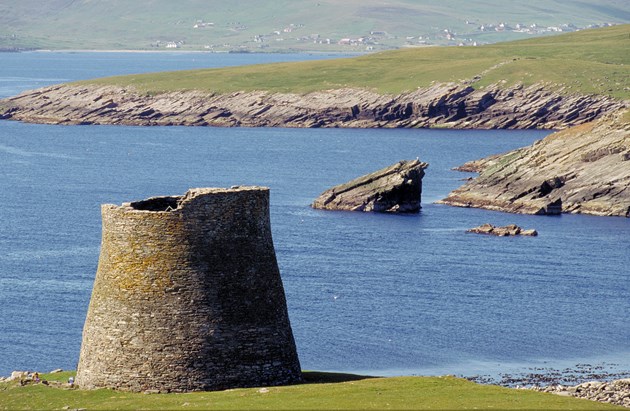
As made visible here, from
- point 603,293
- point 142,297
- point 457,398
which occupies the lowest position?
point 603,293

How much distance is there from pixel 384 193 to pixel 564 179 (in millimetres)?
20763

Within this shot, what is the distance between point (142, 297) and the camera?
156 feet

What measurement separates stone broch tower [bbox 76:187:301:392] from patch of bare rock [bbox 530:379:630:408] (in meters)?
19.5

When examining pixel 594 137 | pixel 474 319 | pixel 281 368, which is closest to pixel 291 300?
pixel 474 319

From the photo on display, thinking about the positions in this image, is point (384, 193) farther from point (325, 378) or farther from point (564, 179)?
point (325, 378)

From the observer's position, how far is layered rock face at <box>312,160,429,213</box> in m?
152

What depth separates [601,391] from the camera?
64.3m

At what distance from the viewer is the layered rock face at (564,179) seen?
6053 inches

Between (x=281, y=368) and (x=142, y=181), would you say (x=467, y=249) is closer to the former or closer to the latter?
(x=142, y=181)

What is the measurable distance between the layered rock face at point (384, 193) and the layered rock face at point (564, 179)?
8550 millimetres

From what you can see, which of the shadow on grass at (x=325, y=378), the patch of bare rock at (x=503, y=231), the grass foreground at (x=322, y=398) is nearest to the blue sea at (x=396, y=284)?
the patch of bare rock at (x=503, y=231)

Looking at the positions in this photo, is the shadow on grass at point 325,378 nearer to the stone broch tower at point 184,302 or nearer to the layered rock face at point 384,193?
the stone broch tower at point 184,302

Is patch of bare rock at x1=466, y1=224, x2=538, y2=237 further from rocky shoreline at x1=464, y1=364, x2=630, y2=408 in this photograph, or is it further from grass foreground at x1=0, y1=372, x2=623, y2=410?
grass foreground at x1=0, y1=372, x2=623, y2=410

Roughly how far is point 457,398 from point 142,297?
11291 millimetres
